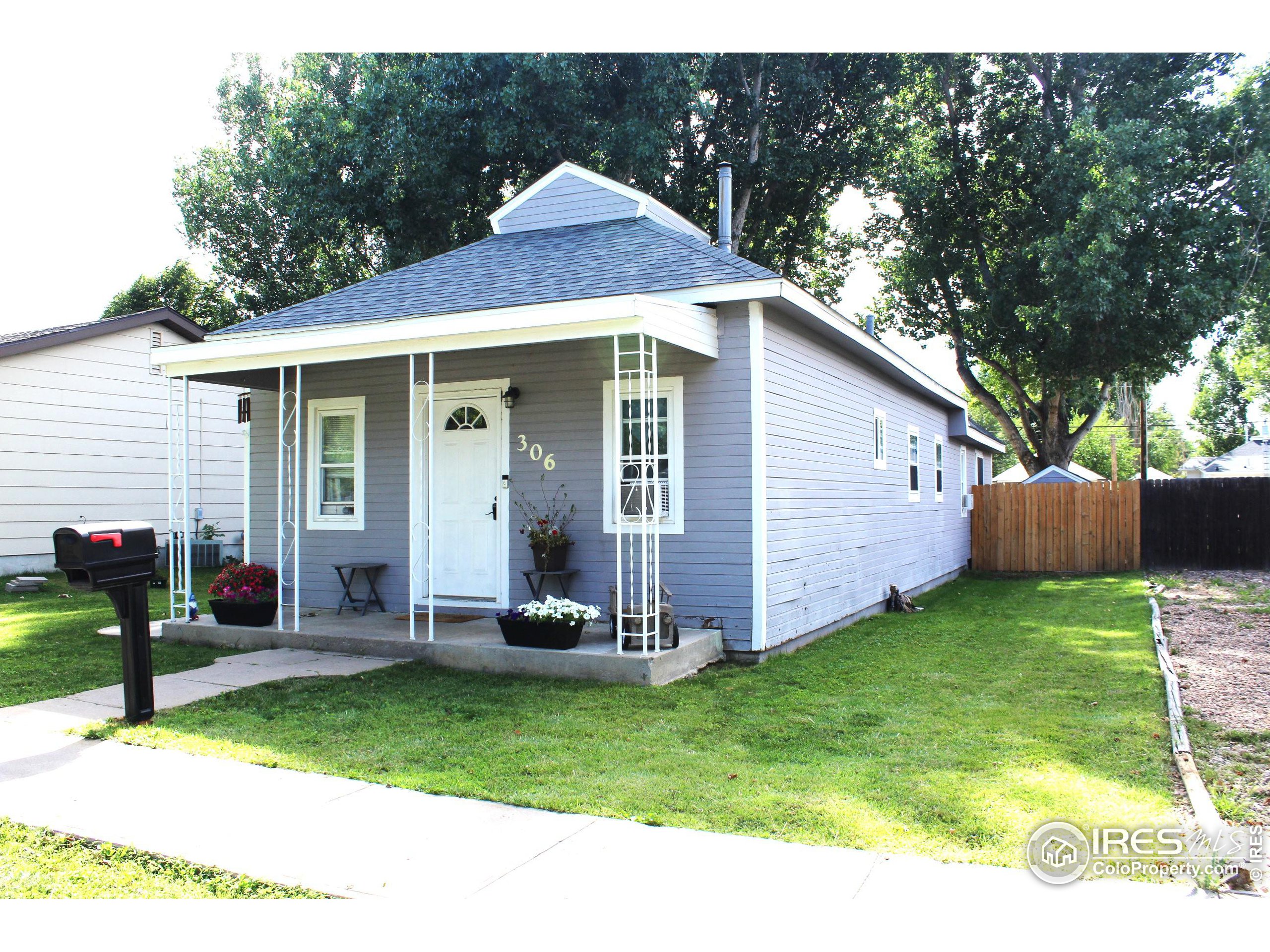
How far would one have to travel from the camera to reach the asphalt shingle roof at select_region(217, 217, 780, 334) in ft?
25.0

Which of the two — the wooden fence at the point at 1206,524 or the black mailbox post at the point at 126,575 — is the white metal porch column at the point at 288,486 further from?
the wooden fence at the point at 1206,524

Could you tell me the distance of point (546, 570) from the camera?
25.7ft

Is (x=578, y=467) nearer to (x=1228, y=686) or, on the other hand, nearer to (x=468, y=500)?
(x=468, y=500)

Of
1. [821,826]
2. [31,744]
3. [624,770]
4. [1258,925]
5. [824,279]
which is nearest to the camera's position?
[1258,925]

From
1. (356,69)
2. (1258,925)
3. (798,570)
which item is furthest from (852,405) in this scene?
(356,69)

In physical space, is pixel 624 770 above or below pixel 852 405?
below

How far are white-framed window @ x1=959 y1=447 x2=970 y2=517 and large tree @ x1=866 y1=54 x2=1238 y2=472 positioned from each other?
331cm

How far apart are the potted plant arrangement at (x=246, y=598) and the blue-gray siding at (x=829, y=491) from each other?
4.61 metres

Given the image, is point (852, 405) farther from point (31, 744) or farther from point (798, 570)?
point (31, 744)

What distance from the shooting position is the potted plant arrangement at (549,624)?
671cm

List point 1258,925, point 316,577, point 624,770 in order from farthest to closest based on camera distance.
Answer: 1. point 316,577
2. point 624,770
3. point 1258,925

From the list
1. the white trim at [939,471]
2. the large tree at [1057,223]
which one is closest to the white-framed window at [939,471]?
the white trim at [939,471]

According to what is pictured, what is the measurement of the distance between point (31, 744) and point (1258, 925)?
568 cm

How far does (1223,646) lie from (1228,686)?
1.96 metres
